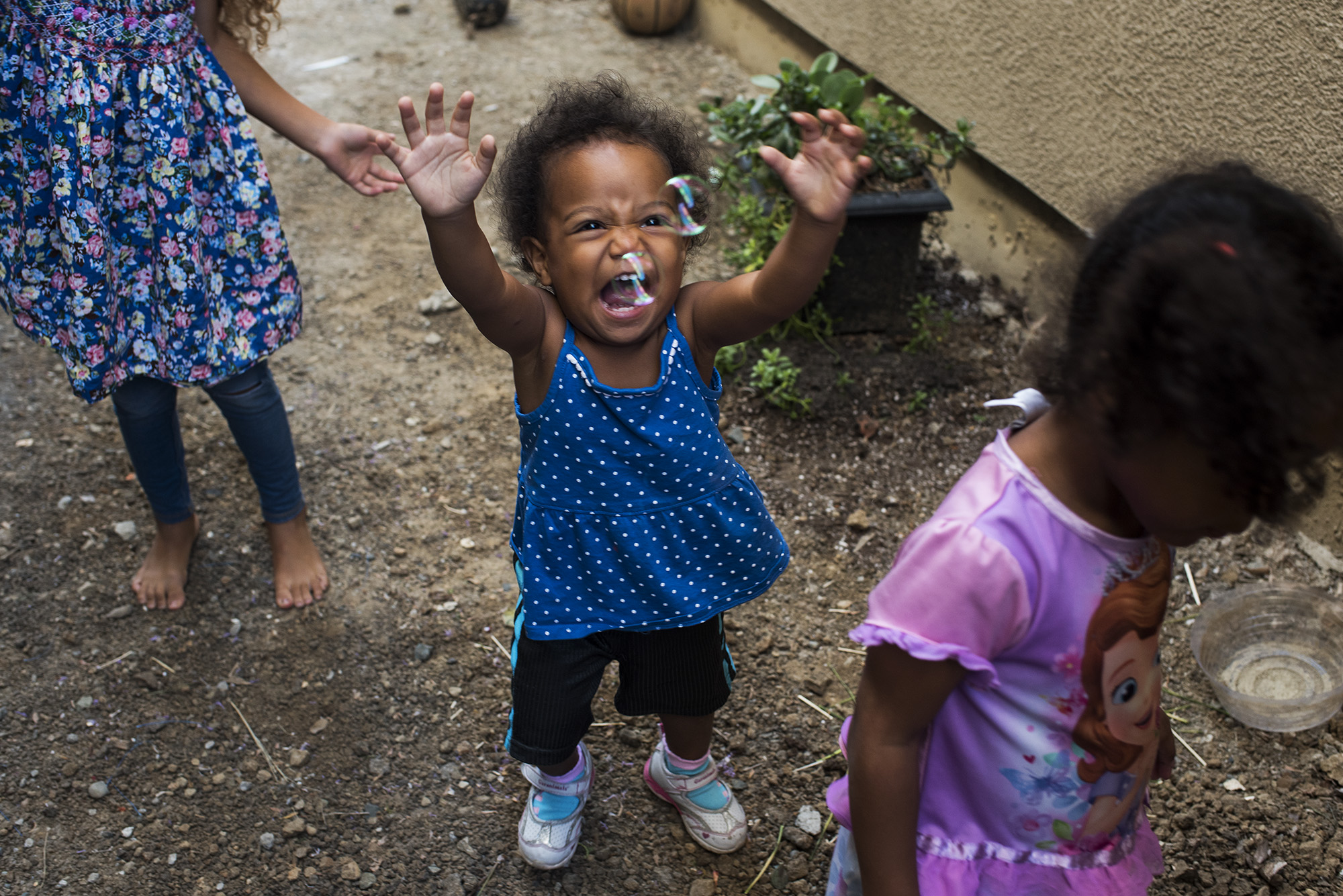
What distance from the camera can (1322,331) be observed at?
979mm

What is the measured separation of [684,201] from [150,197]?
4.04ft

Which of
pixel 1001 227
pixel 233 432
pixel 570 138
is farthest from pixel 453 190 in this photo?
pixel 1001 227

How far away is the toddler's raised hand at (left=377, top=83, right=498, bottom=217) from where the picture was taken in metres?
1.46

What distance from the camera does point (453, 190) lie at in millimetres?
1469

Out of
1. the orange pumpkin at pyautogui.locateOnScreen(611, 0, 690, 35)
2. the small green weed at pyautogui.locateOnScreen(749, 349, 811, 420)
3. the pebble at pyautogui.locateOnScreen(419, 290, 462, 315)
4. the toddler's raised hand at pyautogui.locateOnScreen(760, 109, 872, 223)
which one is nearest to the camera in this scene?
the toddler's raised hand at pyautogui.locateOnScreen(760, 109, 872, 223)

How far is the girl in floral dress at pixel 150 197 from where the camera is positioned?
209 cm

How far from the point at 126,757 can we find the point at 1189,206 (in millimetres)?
2325

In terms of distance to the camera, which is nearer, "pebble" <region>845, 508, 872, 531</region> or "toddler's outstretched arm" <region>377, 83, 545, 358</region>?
"toddler's outstretched arm" <region>377, 83, 545, 358</region>

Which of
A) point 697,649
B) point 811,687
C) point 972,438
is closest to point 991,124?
point 972,438

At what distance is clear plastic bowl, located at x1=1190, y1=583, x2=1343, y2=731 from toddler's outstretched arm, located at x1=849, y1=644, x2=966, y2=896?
144 centimetres

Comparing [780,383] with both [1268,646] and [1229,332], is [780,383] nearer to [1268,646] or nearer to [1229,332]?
[1268,646]

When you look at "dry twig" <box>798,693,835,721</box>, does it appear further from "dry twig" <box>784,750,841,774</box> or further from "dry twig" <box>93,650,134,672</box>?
"dry twig" <box>93,650,134,672</box>

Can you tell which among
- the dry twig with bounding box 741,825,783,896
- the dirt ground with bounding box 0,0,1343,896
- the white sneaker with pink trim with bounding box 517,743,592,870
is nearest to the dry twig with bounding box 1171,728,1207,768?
the dirt ground with bounding box 0,0,1343,896

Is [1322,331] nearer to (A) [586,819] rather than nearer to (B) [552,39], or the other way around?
(A) [586,819]
